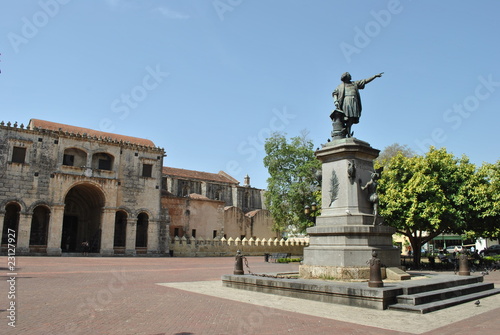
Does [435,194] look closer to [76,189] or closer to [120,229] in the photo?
[120,229]

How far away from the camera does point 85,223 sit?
133ft

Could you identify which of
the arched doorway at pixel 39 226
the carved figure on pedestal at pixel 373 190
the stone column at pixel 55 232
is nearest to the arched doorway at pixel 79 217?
the arched doorway at pixel 39 226

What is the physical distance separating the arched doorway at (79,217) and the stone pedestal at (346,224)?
3115cm

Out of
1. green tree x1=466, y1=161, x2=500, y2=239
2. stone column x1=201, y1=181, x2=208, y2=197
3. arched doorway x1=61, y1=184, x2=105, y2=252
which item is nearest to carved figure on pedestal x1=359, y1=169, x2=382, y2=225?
green tree x1=466, y1=161, x2=500, y2=239

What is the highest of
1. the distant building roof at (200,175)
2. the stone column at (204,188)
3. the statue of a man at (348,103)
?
the distant building roof at (200,175)

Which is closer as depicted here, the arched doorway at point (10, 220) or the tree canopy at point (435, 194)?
the tree canopy at point (435, 194)

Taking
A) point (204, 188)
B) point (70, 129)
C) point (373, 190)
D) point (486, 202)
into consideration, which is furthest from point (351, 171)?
point (204, 188)

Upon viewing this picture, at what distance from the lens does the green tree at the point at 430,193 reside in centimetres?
2152

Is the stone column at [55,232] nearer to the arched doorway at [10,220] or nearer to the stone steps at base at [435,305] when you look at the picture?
the arched doorway at [10,220]

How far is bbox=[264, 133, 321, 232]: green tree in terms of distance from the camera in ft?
127

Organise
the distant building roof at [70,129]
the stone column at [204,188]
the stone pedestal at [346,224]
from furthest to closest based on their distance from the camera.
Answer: the stone column at [204,188], the distant building roof at [70,129], the stone pedestal at [346,224]

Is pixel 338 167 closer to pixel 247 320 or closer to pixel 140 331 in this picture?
pixel 247 320

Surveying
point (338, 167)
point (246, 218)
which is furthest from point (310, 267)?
point (246, 218)

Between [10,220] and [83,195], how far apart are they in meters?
7.25
